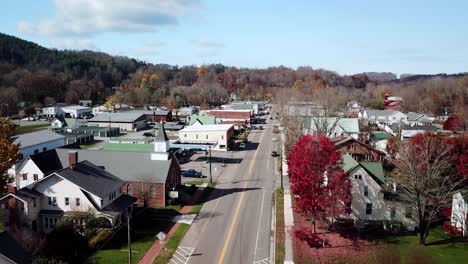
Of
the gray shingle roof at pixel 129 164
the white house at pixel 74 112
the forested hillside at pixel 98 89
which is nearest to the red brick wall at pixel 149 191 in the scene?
the gray shingle roof at pixel 129 164

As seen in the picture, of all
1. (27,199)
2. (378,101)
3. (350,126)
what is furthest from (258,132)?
(27,199)

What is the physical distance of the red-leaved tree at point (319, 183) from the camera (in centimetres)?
3119

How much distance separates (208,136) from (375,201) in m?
40.8

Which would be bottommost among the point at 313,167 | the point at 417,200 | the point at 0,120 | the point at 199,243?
the point at 199,243

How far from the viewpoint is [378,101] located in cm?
13338

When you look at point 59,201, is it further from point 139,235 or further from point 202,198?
point 202,198

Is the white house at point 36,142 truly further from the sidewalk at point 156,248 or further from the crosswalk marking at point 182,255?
the crosswalk marking at point 182,255

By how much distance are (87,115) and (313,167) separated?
107 meters

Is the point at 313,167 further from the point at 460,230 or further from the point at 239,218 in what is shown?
the point at 460,230

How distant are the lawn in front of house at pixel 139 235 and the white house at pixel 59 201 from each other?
5.58ft

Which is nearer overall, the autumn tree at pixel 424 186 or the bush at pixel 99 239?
the bush at pixel 99 239

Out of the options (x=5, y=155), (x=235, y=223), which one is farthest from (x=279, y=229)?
(x=5, y=155)

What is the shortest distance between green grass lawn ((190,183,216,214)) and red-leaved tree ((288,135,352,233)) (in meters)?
10.6

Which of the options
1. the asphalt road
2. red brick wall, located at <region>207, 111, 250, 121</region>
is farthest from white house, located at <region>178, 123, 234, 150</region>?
red brick wall, located at <region>207, 111, 250, 121</region>
